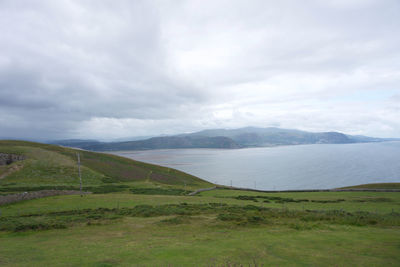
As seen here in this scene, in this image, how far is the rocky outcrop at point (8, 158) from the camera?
238ft

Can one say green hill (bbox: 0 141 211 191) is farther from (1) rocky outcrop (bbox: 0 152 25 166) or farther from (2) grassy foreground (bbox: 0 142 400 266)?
(2) grassy foreground (bbox: 0 142 400 266)

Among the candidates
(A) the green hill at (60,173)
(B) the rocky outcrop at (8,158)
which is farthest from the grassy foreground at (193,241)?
(B) the rocky outcrop at (8,158)

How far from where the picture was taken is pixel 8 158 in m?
74.4

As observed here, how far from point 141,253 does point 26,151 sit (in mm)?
95863

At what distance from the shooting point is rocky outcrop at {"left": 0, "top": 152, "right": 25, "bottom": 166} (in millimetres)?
72644

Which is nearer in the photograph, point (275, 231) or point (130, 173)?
point (275, 231)

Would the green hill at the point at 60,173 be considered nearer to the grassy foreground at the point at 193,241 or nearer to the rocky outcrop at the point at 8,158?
the rocky outcrop at the point at 8,158

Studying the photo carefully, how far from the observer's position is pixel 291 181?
357 ft

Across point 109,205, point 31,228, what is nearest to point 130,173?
point 109,205

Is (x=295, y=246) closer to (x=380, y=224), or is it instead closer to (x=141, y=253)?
(x=141, y=253)

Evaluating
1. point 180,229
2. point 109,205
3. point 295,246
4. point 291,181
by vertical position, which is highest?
point 295,246

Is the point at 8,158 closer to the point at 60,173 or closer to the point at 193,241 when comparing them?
the point at 60,173

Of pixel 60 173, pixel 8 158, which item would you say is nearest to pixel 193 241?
pixel 60 173

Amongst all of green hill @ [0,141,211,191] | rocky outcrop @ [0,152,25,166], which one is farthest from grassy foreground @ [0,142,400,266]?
rocky outcrop @ [0,152,25,166]
